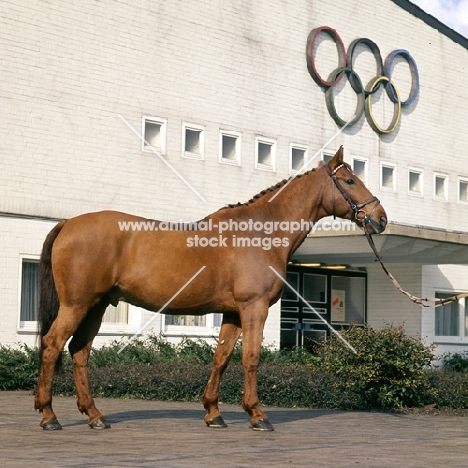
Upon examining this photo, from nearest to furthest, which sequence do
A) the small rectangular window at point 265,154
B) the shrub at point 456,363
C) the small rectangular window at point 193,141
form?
1. the small rectangular window at point 193,141
2. the small rectangular window at point 265,154
3. the shrub at point 456,363

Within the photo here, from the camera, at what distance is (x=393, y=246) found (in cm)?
2231

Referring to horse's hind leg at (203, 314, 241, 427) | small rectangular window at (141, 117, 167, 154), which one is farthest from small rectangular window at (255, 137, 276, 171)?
horse's hind leg at (203, 314, 241, 427)

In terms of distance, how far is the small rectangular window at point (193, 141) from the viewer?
23.3 m

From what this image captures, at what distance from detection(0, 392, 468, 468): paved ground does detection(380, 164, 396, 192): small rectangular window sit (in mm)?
15005

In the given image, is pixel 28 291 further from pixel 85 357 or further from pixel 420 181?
pixel 420 181

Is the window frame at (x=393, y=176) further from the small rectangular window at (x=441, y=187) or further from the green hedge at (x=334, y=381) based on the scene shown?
the green hedge at (x=334, y=381)

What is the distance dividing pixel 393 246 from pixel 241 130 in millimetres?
4834

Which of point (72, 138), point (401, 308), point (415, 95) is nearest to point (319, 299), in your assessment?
point (401, 308)

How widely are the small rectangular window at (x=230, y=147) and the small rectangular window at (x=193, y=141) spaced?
658 millimetres

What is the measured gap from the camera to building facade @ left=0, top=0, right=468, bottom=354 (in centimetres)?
2036

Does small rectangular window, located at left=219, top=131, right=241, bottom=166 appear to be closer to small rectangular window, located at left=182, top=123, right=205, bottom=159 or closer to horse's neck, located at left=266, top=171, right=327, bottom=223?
small rectangular window, located at left=182, top=123, right=205, bottom=159

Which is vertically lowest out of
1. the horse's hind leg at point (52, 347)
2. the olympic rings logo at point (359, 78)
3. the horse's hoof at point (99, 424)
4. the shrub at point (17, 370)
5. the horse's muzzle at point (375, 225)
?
the horse's hoof at point (99, 424)

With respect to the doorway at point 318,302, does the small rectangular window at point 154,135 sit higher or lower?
higher

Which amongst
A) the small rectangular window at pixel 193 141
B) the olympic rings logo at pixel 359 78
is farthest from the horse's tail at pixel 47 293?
the olympic rings logo at pixel 359 78
